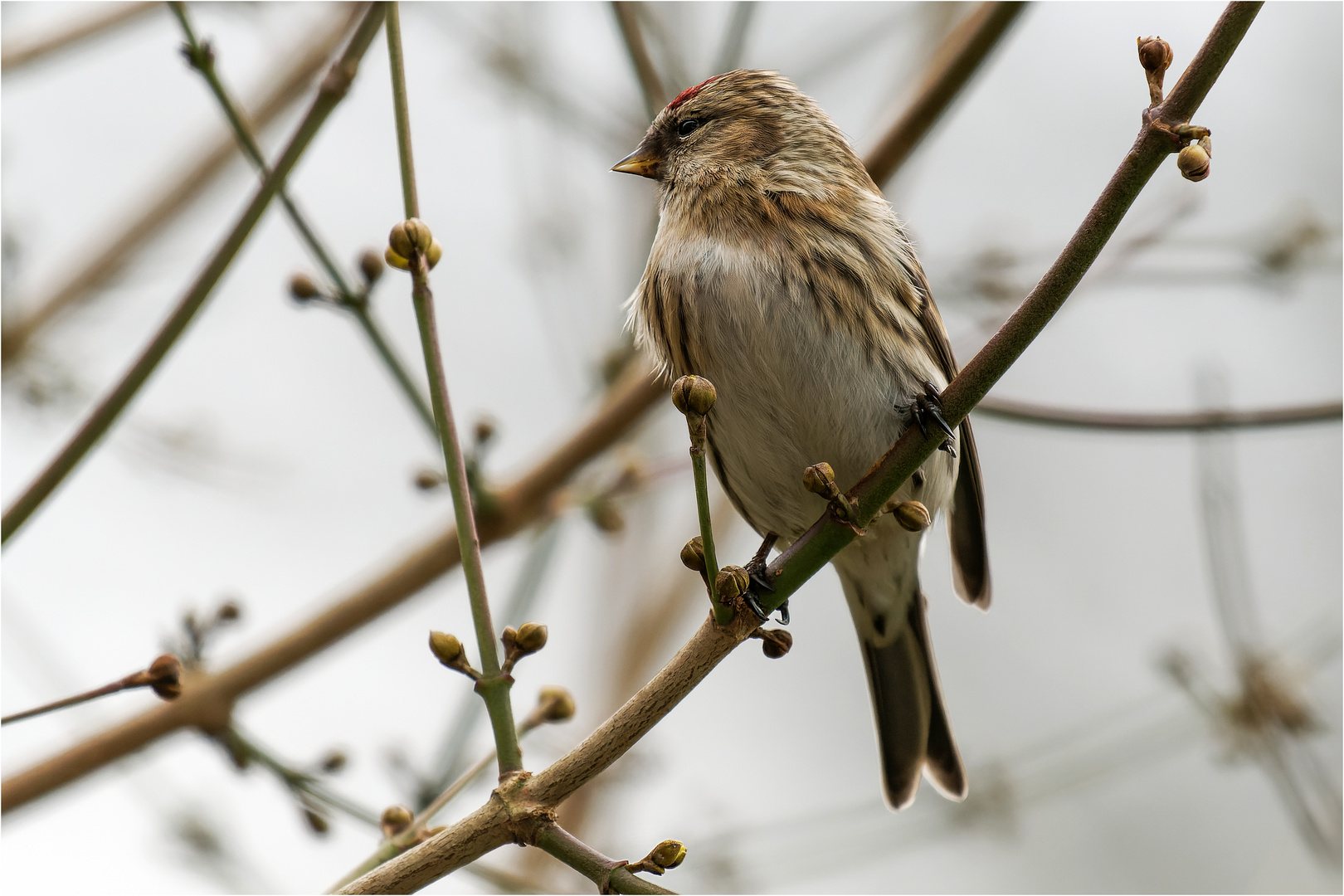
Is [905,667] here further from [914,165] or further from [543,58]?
[543,58]

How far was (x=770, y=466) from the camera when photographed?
282 centimetres

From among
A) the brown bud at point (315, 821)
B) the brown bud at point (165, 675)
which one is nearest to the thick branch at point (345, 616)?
the brown bud at point (315, 821)

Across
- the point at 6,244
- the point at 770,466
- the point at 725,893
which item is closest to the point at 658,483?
the point at 770,466

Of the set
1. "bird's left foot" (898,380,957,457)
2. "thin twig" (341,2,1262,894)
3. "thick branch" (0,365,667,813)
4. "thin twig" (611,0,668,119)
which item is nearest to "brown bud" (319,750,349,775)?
"thick branch" (0,365,667,813)

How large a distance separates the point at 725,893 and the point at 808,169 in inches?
82.9

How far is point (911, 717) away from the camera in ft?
10.6

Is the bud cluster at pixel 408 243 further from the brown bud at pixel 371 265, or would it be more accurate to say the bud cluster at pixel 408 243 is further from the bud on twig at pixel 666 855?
the bud on twig at pixel 666 855

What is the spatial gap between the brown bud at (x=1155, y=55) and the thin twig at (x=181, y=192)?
7.63 feet

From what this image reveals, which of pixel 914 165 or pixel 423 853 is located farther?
pixel 914 165

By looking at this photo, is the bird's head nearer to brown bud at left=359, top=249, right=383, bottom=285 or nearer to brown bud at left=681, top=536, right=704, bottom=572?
brown bud at left=359, top=249, right=383, bottom=285

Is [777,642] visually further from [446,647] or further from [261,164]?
[261,164]

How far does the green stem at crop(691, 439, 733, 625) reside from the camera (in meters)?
1.49

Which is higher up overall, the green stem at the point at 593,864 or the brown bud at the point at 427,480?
the brown bud at the point at 427,480

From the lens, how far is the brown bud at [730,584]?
1.62 m
